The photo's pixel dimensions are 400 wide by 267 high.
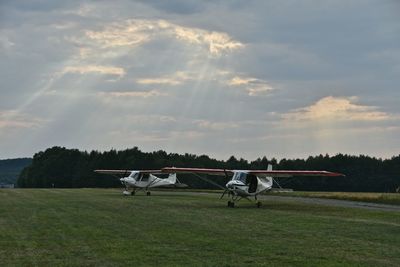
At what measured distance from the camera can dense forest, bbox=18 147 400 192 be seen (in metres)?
124

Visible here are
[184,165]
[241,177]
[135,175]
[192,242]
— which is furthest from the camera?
[184,165]

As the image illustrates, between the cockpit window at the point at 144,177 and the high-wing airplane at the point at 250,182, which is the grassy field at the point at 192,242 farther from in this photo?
the cockpit window at the point at 144,177

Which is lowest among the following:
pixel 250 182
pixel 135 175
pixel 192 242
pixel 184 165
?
pixel 192 242

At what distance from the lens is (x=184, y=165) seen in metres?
141

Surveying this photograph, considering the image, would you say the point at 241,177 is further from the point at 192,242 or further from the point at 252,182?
the point at 192,242

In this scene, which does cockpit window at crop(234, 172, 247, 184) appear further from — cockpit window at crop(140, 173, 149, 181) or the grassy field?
cockpit window at crop(140, 173, 149, 181)

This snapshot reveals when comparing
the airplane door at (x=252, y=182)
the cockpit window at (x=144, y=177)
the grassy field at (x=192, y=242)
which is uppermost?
the cockpit window at (x=144, y=177)

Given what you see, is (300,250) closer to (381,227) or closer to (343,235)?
(343,235)

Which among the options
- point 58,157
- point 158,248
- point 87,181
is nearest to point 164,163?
point 87,181

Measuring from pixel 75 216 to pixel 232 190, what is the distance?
1357 cm

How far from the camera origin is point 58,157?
149 metres

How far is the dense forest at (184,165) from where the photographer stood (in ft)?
407

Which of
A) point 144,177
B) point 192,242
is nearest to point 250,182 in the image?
point 144,177

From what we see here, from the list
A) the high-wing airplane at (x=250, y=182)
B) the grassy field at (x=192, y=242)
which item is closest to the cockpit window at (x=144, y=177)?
the high-wing airplane at (x=250, y=182)
